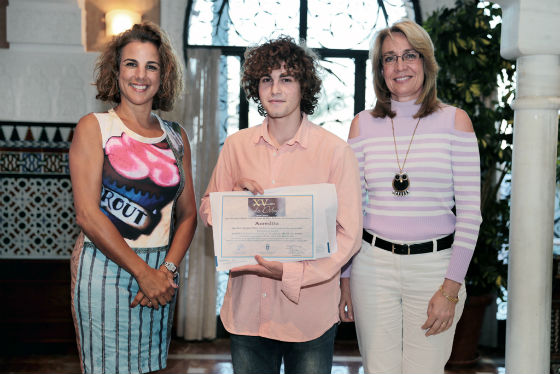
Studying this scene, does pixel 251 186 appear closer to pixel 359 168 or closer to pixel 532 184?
pixel 359 168

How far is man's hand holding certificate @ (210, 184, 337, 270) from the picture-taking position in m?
1.68

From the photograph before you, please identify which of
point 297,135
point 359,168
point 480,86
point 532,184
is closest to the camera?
point 297,135

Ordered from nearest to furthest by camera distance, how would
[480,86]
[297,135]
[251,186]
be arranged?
[251,186] < [297,135] < [480,86]

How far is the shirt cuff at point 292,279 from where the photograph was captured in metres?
1.69

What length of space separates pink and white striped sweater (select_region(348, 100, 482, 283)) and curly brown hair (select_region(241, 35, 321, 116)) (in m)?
0.37

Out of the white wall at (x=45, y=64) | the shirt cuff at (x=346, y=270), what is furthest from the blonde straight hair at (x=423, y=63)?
the white wall at (x=45, y=64)

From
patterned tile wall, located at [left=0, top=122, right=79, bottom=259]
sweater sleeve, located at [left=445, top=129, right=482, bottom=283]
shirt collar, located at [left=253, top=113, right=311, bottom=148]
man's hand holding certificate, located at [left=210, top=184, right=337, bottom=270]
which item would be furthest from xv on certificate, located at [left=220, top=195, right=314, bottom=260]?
patterned tile wall, located at [left=0, top=122, right=79, bottom=259]

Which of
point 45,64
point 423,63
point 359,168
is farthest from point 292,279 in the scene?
point 45,64

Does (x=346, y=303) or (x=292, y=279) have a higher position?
(x=292, y=279)

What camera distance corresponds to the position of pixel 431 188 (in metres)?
1.95

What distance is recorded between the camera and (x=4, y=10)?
177 inches

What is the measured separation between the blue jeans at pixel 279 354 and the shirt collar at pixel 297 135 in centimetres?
64

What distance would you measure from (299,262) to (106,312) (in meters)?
0.71

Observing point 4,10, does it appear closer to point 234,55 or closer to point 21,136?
point 21,136
